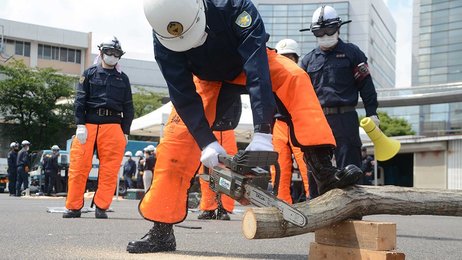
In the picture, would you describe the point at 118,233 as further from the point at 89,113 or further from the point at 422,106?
the point at 422,106

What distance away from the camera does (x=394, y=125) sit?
5972 cm

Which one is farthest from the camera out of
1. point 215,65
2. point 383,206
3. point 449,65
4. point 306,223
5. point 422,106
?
point 449,65

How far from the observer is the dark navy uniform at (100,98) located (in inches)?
316

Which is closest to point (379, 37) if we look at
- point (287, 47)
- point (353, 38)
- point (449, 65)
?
point (353, 38)

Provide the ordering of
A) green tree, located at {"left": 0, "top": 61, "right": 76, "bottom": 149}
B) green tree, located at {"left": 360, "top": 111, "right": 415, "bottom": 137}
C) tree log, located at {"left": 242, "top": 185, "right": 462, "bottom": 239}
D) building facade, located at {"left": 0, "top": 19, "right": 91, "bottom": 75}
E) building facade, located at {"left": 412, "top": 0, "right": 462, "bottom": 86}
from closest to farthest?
tree log, located at {"left": 242, "top": 185, "right": 462, "bottom": 239} → green tree, located at {"left": 0, "top": 61, "right": 76, "bottom": 149} → green tree, located at {"left": 360, "top": 111, "right": 415, "bottom": 137} → building facade, located at {"left": 0, "top": 19, "right": 91, "bottom": 75} → building facade, located at {"left": 412, "top": 0, "right": 462, "bottom": 86}

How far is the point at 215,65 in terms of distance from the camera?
152 inches

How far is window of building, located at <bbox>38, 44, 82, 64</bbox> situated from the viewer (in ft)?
203

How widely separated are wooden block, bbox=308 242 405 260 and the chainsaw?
36cm

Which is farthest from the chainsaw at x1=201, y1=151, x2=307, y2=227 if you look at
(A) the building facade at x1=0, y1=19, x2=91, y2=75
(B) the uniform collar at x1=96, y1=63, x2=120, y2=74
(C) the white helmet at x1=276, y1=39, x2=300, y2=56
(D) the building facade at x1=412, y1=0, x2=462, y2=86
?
(D) the building facade at x1=412, y1=0, x2=462, y2=86

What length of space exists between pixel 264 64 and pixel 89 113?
498cm

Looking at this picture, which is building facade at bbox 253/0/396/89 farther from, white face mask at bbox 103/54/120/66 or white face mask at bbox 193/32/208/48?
white face mask at bbox 193/32/208/48

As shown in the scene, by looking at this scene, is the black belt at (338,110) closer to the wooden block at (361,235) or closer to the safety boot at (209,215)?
the wooden block at (361,235)

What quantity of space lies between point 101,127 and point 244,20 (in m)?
4.75

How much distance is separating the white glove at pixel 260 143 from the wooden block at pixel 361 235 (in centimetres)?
58
